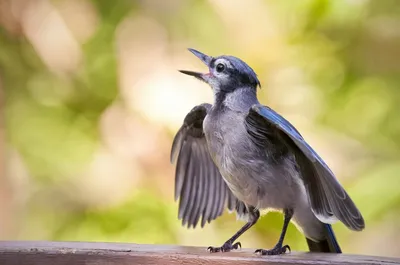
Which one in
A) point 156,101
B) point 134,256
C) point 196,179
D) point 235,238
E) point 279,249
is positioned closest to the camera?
point 134,256

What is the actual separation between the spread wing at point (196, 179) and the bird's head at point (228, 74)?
0.62ft

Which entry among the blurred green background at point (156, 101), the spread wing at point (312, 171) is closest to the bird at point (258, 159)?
the spread wing at point (312, 171)

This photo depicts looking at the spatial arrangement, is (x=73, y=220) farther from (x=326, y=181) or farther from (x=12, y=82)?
(x=326, y=181)

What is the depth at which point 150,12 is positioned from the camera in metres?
3.28

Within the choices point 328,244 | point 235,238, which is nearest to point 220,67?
point 235,238

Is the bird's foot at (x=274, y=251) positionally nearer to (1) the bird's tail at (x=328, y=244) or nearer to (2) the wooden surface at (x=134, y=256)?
(2) the wooden surface at (x=134, y=256)

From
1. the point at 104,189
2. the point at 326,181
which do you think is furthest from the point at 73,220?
the point at 326,181

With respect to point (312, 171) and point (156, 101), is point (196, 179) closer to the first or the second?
point (312, 171)

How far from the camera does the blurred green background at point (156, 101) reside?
2.99 metres

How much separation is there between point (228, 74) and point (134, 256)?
0.52 metres

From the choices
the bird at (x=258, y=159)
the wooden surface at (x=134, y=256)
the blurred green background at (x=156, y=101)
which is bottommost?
the wooden surface at (x=134, y=256)

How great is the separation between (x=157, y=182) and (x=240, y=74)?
1.42 metres

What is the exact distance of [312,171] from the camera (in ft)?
5.22

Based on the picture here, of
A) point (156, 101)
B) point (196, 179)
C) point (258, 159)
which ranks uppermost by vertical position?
point (156, 101)
